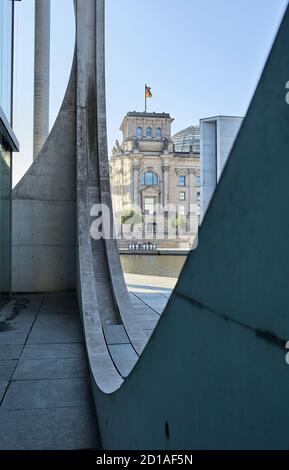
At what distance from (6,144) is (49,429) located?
7.69 metres

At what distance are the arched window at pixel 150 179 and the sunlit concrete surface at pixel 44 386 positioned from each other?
2981 inches

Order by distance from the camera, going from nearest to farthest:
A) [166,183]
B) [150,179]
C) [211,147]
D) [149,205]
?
1. [211,147]
2. [149,205]
3. [166,183]
4. [150,179]

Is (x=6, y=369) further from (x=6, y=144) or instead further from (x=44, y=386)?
(x=6, y=144)

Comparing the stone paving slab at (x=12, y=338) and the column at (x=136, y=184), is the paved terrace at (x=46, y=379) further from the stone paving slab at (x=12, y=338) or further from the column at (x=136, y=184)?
the column at (x=136, y=184)

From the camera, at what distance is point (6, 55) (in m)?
10.5

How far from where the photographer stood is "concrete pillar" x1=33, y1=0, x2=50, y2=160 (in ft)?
90.2

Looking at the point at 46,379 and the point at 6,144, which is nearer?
the point at 46,379

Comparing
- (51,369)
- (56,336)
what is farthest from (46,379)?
(56,336)

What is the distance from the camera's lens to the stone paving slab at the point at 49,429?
3242 mm

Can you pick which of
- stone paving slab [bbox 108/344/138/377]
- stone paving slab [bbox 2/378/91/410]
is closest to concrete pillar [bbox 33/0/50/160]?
stone paving slab [bbox 108/344/138/377]

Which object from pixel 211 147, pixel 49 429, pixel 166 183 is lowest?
pixel 49 429

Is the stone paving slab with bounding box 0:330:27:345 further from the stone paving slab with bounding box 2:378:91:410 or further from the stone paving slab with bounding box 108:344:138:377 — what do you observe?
the stone paving slab with bounding box 2:378:91:410

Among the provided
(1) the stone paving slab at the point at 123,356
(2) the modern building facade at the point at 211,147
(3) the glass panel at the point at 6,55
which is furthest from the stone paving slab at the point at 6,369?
(2) the modern building facade at the point at 211,147
